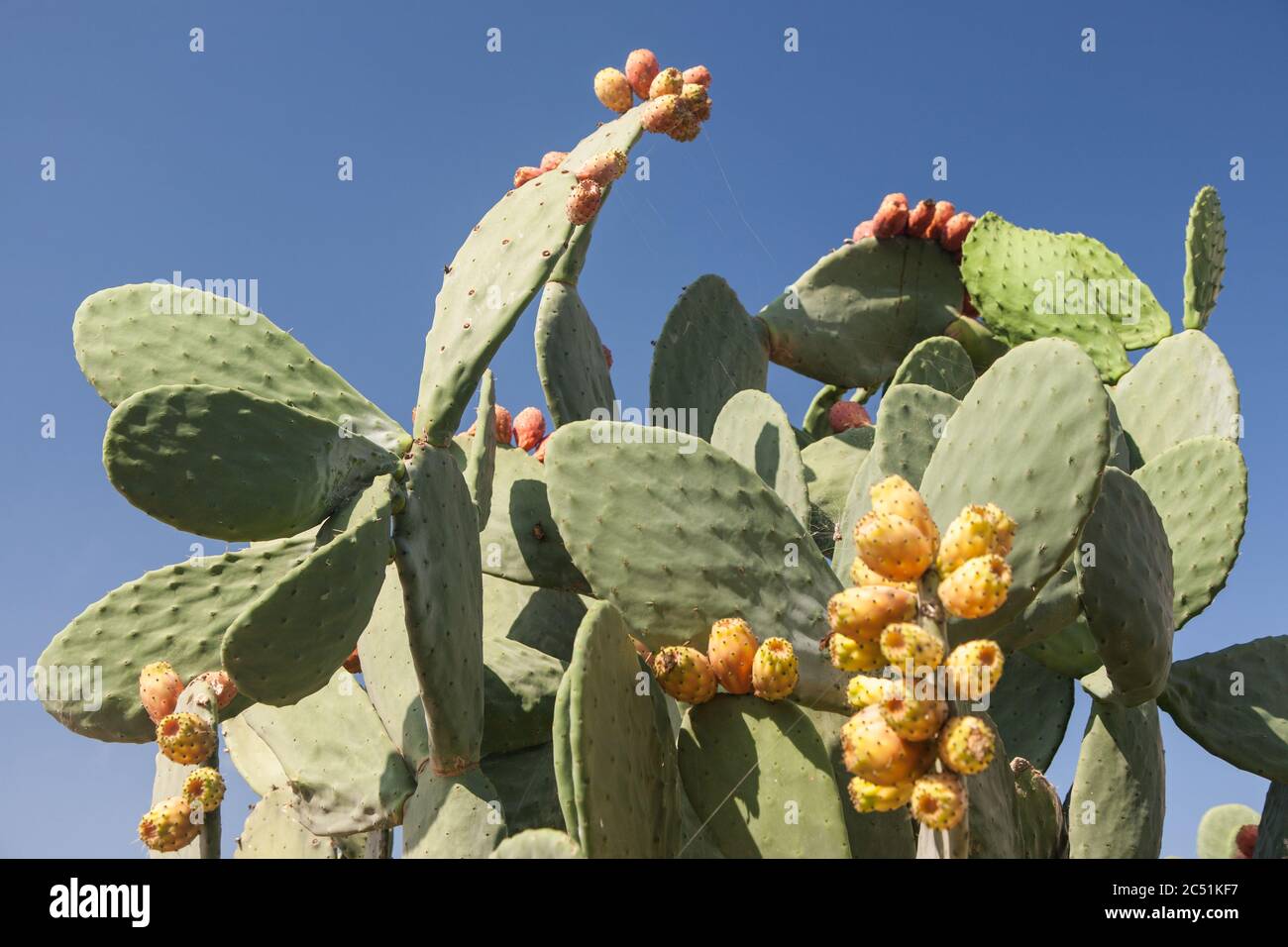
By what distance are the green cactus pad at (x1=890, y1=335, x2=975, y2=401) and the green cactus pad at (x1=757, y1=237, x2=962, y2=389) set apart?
619 millimetres

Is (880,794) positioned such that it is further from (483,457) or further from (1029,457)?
(483,457)

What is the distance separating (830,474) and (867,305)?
2.59ft

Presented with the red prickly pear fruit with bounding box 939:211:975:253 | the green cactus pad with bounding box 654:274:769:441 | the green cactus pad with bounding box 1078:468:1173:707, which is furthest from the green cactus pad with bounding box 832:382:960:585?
the red prickly pear fruit with bounding box 939:211:975:253

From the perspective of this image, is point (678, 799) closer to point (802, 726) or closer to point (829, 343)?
point (802, 726)

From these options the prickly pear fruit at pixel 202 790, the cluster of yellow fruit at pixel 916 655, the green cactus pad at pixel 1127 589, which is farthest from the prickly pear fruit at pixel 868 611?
the prickly pear fruit at pixel 202 790

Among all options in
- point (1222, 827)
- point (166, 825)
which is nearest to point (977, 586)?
point (166, 825)

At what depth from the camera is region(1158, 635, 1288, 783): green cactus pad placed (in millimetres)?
2367

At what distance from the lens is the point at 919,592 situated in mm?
1214

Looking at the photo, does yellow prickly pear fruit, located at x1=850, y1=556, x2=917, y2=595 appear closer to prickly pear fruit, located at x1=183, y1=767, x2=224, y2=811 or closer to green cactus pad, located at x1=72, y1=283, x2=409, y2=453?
prickly pear fruit, located at x1=183, y1=767, x2=224, y2=811

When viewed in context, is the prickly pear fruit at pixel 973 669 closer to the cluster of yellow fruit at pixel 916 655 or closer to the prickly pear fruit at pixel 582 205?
the cluster of yellow fruit at pixel 916 655

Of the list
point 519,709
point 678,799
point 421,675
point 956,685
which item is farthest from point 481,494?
point 956,685

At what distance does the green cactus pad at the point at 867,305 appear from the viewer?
3.50 m

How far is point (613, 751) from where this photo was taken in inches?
62.2
